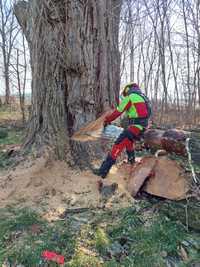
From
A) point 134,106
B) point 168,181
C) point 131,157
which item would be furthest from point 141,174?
point 134,106

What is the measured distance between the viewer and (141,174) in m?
4.52

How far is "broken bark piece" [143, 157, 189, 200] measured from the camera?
416cm

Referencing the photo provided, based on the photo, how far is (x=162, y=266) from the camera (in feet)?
11.4

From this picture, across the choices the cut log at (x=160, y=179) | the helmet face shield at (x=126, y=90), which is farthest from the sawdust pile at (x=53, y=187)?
the helmet face shield at (x=126, y=90)

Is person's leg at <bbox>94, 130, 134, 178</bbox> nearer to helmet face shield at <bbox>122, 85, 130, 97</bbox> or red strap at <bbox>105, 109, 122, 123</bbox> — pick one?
red strap at <bbox>105, 109, 122, 123</bbox>

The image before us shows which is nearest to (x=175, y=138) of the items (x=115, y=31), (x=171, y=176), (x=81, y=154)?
(x=171, y=176)

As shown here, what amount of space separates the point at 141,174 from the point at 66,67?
1.87 meters

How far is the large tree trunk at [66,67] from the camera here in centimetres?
493

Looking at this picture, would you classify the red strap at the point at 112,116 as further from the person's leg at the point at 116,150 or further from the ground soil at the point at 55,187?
the ground soil at the point at 55,187

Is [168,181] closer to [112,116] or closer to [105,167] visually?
[105,167]

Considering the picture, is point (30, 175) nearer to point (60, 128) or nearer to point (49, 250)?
point (60, 128)

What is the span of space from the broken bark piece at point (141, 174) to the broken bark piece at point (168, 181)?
0.06 m

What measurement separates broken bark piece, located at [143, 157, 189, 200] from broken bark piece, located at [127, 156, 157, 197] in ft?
0.21

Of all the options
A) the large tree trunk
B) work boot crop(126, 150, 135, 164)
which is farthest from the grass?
the large tree trunk
